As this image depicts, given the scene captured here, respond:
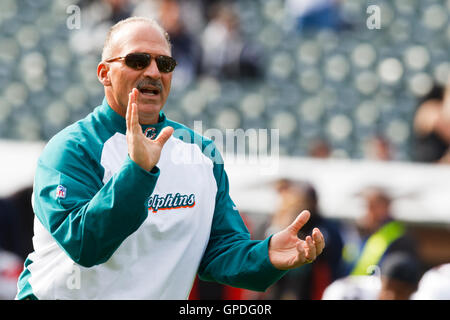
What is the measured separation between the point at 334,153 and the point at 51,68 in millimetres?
4177

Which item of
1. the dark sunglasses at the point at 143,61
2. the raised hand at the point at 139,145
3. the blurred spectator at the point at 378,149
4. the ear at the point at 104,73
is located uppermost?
the dark sunglasses at the point at 143,61

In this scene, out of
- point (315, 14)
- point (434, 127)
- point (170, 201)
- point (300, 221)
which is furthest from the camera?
point (315, 14)

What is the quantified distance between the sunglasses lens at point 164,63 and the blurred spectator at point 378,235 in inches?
117

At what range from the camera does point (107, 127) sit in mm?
2910

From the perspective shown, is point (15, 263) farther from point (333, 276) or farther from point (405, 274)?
point (405, 274)

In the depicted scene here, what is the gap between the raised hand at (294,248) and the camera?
2637 millimetres

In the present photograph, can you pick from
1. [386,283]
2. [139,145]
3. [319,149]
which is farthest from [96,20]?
[139,145]

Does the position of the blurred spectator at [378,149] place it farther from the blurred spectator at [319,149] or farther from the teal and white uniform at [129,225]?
the teal and white uniform at [129,225]

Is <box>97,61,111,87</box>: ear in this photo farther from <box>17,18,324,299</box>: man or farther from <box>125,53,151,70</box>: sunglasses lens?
<box>125,53,151,70</box>: sunglasses lens

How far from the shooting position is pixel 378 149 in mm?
8305

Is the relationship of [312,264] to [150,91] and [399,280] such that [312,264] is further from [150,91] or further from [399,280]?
[150,91]

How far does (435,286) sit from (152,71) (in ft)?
8.12

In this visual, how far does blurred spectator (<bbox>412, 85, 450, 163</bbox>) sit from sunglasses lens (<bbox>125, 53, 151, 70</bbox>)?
16.2ft

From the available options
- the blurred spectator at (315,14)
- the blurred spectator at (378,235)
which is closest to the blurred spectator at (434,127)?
the blurred spectator at (378,235)
